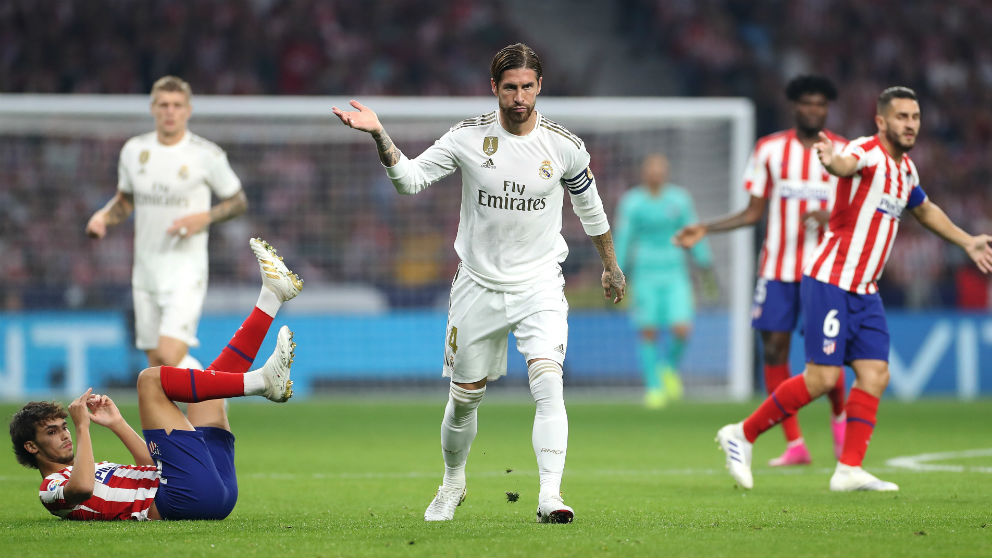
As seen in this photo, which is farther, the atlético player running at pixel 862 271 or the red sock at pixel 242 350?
the atlético player running at pixel 862 271

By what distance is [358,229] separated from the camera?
16.2 metres

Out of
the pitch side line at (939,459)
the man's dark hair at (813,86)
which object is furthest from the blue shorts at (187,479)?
the man's dark hair at (813,86)

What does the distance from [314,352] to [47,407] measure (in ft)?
31.3

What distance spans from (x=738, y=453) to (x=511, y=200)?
8.20 feet

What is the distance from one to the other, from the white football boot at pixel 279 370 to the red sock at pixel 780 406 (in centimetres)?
299

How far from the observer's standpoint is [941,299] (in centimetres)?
1603

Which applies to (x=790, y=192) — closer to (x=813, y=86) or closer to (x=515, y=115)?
(x=813, y=86)

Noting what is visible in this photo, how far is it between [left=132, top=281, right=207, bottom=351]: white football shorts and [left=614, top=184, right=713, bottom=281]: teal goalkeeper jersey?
20.3 ft

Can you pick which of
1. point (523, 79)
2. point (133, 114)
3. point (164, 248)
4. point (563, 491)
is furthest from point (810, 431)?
point (133, 114)

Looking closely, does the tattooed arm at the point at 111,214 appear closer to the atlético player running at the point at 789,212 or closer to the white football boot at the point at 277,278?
the white football boot at the point at 277,278

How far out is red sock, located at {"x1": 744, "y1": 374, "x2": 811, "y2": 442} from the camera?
7.80m

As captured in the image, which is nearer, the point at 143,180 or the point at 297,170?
the point at 143,180

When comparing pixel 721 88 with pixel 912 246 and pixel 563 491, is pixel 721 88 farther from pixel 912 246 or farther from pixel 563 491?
pixel 563 491

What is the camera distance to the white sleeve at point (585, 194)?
6.20 m
